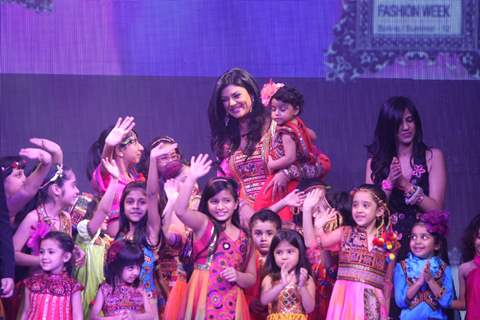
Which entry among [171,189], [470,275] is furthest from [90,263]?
[470,275]

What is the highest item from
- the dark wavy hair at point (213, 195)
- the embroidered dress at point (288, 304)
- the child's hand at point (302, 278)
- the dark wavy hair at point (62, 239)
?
the dark wavy hair at point (213, 195)

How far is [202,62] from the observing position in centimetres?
718

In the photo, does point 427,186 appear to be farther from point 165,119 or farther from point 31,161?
point 31,161

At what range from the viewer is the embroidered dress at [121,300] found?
5367 millimetres

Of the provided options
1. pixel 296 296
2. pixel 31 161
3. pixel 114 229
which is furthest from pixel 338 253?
pixel 31 161

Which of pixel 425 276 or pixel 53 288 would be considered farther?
pixel 425 276

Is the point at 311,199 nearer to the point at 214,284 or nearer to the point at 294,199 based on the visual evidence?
the point at 294,199

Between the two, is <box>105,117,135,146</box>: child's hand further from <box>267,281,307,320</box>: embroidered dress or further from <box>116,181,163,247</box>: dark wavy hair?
<box>267,281,307,320</box>: embroidered dress

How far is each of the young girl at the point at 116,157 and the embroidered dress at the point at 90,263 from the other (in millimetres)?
115

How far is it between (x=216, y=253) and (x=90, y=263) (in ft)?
3.22

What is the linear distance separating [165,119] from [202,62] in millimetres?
468

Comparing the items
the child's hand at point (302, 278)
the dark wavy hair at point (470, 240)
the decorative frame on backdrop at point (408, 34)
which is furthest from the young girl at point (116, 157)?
the dark wavy hair at point (470, 240)

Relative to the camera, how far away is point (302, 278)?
535cm

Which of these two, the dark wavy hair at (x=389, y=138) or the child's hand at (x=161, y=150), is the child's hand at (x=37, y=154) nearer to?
the child's hand at (x=161, y=150)
